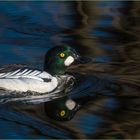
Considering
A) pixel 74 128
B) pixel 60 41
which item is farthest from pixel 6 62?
pixel 74 128

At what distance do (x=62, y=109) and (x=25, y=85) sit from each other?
1.93 ft

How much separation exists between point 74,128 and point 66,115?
57cm

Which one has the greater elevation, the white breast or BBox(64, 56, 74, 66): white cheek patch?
BBox(64, 56, 74, 66): white cheek patch

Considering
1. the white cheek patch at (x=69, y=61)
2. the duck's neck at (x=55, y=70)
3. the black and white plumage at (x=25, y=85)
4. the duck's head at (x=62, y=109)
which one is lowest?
the duck's head at (x=62, y=109)

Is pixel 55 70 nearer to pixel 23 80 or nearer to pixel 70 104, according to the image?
pixel 23 80

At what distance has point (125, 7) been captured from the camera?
1395 centimetres

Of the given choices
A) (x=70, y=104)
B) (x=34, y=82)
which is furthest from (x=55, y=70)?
(x=70, y=104)

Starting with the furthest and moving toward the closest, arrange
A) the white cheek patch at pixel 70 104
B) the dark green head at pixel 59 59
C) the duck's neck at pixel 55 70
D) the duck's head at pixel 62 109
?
the duck's neck at pixel 55 70
the dark green head at pixel 59 59
the white cheek patch at pixel 70 104
the duck's head at pixel 62 109

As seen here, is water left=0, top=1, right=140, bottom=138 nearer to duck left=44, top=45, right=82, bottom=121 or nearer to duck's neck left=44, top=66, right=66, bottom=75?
duck left=44, top=45, right=82, bottom=121

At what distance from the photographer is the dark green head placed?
10.0 m

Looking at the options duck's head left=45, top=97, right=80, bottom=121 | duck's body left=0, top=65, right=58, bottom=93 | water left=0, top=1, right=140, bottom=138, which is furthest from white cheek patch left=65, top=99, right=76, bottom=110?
duck's body left=0, top=65, right=58, bottom=93

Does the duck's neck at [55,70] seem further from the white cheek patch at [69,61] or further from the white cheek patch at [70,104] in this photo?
the white cheek patch at [70,104]

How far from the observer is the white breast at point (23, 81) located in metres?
9.64

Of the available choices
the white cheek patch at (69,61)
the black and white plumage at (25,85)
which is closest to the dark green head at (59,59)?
the white cheek patch at (69,61)
